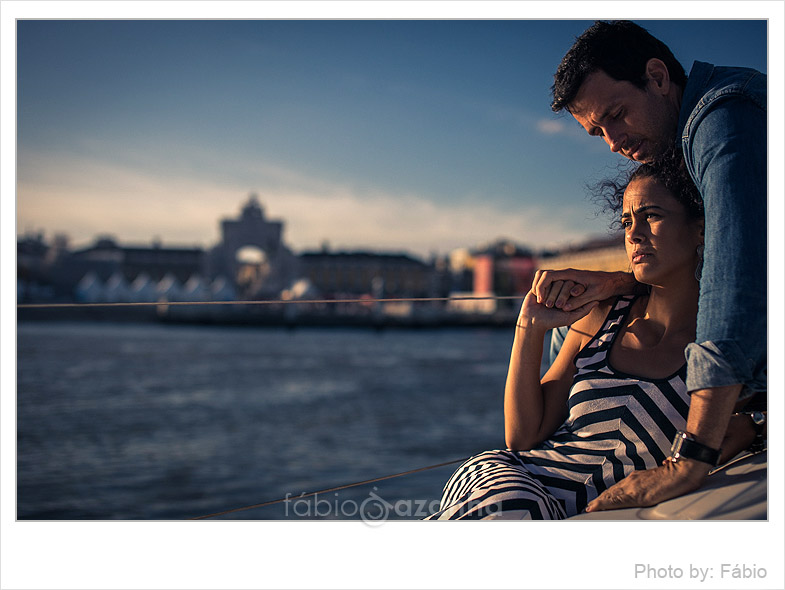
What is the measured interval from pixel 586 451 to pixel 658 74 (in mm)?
446

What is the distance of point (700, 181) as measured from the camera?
793 millimetres

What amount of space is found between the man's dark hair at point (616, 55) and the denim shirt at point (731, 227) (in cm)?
8

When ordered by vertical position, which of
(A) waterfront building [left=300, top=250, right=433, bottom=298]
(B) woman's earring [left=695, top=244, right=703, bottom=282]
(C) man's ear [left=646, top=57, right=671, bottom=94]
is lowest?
(B) woman's earring [left=695, top=244, right=703, bottom=282]

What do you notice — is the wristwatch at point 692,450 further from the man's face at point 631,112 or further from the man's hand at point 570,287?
the man's face at point 631,112

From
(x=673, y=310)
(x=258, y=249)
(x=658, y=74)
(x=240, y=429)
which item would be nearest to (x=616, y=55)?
(x=658, y=74)

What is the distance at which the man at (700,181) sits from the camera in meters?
0.73

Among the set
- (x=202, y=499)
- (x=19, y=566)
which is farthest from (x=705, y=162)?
(x=202, y=499)

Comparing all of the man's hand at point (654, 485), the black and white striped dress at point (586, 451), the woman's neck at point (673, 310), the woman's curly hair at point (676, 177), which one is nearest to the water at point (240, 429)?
the black and white striped dress at point (586, 451)

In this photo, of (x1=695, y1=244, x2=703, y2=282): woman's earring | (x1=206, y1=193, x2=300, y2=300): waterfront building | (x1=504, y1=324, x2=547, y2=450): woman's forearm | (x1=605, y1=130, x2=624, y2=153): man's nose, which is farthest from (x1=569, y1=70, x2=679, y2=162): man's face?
(x1=206, y1=193, x2=300, y2=300): waterfront building

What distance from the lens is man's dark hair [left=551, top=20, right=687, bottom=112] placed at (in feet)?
2.81

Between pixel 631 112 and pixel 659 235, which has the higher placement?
pixel 631 112

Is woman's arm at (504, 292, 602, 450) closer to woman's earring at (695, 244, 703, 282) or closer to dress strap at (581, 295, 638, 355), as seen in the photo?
dress strap at (581, 295, 638, 355)

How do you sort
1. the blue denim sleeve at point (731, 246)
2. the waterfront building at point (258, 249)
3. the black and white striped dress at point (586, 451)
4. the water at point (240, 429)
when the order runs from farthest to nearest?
the waterfront building at point (258, 249) < the water at point (240, 429) < the black and white striped dress at point (586, 451) < the blue denim sleeve at point (731, 246)

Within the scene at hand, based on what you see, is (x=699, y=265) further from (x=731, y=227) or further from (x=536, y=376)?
(x=536, y=376)
